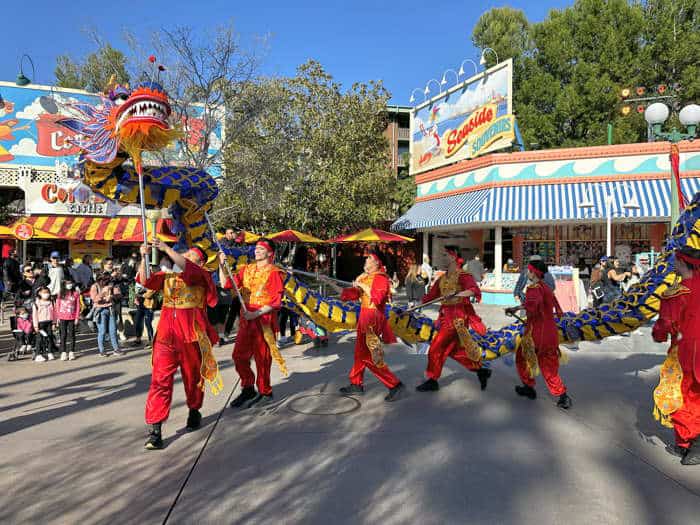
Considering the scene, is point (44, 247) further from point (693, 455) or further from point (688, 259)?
point (693, 455)

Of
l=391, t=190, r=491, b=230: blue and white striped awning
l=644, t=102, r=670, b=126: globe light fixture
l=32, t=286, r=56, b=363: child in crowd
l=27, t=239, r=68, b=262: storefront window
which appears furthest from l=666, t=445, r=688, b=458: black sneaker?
l=27, t=239, r=68, b=262: storefront window

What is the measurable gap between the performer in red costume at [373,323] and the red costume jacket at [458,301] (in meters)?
0.71

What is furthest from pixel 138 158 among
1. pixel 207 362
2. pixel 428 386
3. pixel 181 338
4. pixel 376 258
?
pixel 428 386

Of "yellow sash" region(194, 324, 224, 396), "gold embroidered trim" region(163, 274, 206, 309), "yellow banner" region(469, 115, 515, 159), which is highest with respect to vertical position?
"yellow banner" region(469, 115, 515, 159)

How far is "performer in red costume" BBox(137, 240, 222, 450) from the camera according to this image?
164 inches

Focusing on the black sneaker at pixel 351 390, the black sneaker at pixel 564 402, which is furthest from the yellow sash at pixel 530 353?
the black sneaker at pixel 351 390

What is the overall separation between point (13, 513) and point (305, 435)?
2.14m

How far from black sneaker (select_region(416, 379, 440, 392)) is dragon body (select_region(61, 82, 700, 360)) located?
52 cm

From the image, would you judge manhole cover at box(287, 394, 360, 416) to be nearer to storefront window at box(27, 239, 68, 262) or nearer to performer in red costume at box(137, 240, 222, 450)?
performer in red costume at box(137, 240, 222, 450)

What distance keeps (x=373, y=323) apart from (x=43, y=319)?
17.8 ft

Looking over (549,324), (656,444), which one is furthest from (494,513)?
(549,324)

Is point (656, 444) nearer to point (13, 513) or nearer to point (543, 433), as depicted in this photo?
point (543, 433)

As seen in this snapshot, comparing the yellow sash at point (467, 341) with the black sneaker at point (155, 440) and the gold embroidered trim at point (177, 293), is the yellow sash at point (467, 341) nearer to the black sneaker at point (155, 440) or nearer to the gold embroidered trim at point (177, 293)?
the gold embroidered trim at point (177, 293)

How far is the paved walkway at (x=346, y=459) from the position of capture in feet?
10.4
